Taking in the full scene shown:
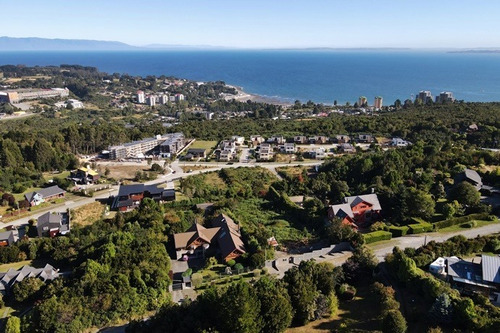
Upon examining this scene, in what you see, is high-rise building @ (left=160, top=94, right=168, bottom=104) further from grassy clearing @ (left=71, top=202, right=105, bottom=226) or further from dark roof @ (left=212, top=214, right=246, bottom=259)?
dark roof @ (left=212, top=214, right=246, bottom=259)

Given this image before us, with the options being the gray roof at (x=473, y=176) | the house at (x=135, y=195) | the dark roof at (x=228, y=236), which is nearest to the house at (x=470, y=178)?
the gray roof at (x=473, y=176)

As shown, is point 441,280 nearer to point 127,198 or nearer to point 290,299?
point 290,299

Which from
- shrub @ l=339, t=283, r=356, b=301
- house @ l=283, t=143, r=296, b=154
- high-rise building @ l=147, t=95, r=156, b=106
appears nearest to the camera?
shrub @ l=339, t=283, r=356, b=301

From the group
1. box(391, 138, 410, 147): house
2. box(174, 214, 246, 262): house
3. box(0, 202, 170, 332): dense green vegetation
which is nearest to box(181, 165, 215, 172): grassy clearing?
box(0, 202, 170, 332): dense green vegetation

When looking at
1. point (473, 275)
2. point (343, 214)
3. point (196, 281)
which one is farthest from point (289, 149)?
point (473, 275)

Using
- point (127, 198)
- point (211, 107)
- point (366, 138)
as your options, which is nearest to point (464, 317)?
point (127, 198)

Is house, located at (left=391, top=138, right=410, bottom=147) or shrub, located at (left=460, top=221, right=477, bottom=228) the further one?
house, located at (left=391, top=138, right=410, bottom=147)
